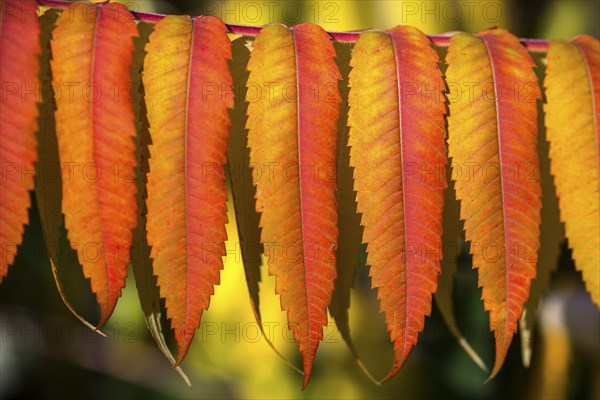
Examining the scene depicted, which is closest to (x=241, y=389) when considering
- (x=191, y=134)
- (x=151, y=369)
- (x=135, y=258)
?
(x=151, y=369)

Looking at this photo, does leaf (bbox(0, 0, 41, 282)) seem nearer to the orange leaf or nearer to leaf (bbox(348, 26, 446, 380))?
the orange leaf

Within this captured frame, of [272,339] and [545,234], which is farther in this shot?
[272,339]

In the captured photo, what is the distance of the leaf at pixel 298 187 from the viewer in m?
0.76

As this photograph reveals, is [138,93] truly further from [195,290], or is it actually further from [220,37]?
[195,290]

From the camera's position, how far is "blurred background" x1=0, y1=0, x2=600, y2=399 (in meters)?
1.75

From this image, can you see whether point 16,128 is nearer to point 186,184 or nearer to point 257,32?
point 186,184

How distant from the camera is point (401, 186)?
0.77 meters

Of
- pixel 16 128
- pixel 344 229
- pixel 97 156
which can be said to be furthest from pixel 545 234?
pixel 16 128

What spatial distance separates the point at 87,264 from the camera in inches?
29.3

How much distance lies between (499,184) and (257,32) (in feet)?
1.33

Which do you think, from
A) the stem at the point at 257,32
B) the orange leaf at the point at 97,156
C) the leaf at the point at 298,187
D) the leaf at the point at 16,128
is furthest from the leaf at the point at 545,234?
the leaf at the point at 16,128

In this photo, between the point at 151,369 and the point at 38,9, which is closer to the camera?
the point at 38,9

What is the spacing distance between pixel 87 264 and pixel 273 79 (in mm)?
345

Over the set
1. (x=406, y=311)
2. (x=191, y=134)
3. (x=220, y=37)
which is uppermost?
(x=220, y=37)
